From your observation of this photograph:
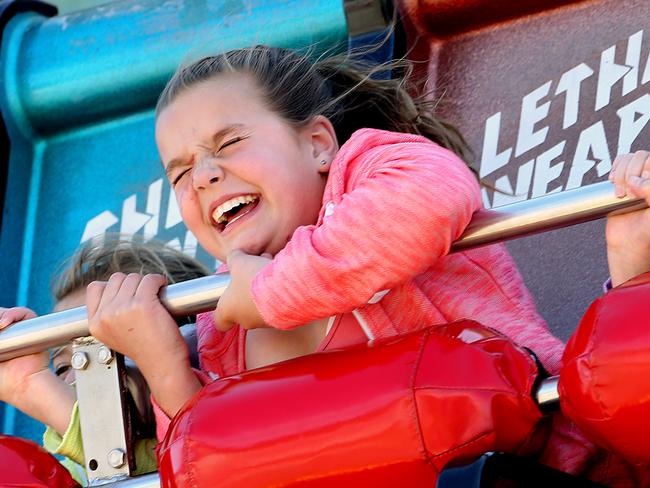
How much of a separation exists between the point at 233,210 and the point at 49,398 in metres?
0.28

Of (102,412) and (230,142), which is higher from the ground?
(230,142)

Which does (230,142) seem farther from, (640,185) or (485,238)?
(640,185)

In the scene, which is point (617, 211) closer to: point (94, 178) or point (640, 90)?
point (640, 90)

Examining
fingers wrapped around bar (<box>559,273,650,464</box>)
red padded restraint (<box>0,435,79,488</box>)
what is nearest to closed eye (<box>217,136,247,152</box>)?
red padded restraint (<box>0,435,79,488</box>)

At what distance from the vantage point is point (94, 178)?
1871 millimetres

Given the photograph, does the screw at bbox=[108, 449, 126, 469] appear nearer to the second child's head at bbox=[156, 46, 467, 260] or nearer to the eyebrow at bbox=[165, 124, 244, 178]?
the second child's head at bbox=[156, 46, 467, 260]

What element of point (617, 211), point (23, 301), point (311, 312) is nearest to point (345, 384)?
point (311, 312)

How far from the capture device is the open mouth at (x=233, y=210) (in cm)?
121

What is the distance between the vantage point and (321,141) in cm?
132

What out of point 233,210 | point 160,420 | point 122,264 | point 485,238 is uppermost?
point 485,238

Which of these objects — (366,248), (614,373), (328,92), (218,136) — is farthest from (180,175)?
(614,373)

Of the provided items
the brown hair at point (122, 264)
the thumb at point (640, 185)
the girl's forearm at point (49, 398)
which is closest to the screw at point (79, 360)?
Result: the girl's forearm at point (49, 398)

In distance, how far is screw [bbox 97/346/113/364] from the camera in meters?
1.11

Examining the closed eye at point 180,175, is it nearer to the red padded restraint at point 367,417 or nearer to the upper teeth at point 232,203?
the upper teeth at point 232,203
